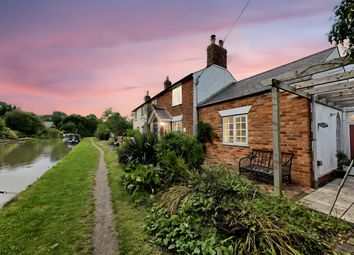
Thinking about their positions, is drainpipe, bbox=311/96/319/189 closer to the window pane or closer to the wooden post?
the wooden post

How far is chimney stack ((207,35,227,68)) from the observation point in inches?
507

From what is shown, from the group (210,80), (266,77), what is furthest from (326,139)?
(210,80)

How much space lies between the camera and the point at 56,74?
51.0 feet

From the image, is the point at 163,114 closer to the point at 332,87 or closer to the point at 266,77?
the point at 266,77

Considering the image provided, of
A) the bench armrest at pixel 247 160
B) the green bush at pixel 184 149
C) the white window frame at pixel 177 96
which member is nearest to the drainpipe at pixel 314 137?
the bench armrest at pixel 247 160

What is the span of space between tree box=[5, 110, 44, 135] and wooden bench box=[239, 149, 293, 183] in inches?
2882

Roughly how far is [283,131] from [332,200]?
271 centimetres

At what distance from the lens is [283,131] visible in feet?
22.2

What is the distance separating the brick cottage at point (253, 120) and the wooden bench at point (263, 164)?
0.23 metres

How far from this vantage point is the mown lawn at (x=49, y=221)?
316cm

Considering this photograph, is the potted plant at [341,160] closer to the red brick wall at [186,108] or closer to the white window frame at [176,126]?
the red brick wall at [186,108]

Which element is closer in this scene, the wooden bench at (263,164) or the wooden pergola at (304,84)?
the wooden pergola at (304,84)

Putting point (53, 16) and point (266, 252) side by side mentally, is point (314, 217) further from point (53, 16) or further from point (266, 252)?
point (53, 16)

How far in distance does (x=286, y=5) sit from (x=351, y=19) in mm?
5285
